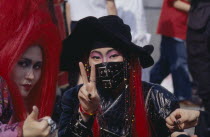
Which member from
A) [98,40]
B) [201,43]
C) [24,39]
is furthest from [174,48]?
[24,39]

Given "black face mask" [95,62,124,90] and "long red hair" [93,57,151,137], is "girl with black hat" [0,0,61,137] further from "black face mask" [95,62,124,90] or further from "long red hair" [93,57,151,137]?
"long red hair" [93,57,151,137]

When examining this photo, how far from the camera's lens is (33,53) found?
3379 millimetres

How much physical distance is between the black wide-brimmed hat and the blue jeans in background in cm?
249

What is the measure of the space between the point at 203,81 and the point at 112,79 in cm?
192

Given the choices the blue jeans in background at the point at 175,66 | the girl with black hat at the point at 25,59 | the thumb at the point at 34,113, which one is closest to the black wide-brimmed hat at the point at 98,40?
the girl with black hat at the point at 25,59

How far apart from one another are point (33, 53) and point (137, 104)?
0.80 metres

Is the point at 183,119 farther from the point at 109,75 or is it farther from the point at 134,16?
the point at 134,16

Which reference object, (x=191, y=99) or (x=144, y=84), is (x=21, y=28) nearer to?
(x=144, y=84)

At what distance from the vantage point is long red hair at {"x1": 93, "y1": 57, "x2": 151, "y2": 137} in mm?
3705

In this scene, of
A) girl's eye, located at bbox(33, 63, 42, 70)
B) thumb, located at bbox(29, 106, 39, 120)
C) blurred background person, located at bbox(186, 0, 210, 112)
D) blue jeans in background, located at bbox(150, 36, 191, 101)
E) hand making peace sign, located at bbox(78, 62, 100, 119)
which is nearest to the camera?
thumb, located at bbox(29, 106, 39, 120)

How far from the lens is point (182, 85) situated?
6578 mm

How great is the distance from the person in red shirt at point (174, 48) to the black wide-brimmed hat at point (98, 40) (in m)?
2.35

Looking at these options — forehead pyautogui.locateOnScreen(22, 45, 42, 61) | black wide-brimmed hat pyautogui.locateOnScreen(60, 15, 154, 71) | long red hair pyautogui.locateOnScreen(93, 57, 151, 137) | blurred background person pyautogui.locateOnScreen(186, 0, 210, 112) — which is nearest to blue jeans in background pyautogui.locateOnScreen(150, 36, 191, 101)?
blurred background person pyautogui.locateOnScreen(186, 0, 210, 112)

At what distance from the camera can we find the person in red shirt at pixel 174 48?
20.8 ft
